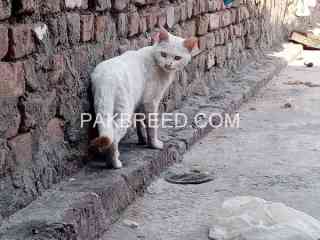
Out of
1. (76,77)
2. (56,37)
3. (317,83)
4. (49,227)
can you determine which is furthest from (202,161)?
(317,83)

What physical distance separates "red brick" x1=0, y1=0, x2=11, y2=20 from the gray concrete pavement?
1168 mm

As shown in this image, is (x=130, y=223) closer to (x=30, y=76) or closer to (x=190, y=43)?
(x=30, y=76)

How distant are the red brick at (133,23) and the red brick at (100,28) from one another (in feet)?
1.49

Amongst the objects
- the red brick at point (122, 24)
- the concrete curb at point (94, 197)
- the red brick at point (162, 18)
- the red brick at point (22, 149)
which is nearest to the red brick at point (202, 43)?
the red brick at point (162, 18)

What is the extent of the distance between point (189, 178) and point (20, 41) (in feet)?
5.24

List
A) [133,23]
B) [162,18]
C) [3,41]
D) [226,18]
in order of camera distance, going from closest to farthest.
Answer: [3,41] < [133,23] < [162,18] < [226,18]

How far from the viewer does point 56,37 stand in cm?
326

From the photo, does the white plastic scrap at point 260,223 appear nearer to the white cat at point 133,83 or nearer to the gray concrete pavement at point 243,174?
the gray concrete pavement at point 243,174

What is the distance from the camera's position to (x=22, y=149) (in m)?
2.95

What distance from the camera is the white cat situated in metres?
3.37

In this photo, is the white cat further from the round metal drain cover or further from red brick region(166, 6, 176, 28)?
red brick region(166, 6, 176, 28)

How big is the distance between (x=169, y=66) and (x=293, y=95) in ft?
11.4

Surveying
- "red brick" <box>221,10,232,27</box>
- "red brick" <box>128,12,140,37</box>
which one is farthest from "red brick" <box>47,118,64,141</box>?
"red brick" <box>221,10,232,27</box>

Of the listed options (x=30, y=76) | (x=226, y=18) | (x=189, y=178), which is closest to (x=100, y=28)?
(x=30, y=76)
